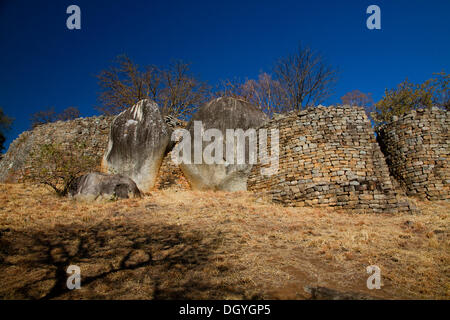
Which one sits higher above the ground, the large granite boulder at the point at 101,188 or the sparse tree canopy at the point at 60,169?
the sparse tree canopy at the point at 60,169

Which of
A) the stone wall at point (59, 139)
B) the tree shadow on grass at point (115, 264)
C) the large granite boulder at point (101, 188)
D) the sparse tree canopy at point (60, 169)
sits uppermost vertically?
the stone wall at point (59, 139)

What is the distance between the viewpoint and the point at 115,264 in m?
4.45

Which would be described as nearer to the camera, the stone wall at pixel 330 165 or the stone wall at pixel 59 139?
the stone wall at pixel 330 165

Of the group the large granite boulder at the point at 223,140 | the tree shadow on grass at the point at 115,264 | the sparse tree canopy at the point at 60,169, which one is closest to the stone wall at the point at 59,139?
the sparse tree canopy at the point at 60,169

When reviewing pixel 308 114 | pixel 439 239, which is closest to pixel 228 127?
pixel 308 114

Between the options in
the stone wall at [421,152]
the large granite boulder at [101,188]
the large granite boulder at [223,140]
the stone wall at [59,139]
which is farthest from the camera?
the stone wall at [59,139]

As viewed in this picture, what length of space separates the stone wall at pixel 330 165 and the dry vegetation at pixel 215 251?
0.69 meters

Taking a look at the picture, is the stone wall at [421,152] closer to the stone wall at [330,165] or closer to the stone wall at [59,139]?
the stone wall at [330,165]

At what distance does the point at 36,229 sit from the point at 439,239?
943 cm

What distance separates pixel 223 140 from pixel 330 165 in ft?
17.4

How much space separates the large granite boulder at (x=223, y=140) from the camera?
1217 cm

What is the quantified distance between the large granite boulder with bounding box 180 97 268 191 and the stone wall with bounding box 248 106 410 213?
1.08 m

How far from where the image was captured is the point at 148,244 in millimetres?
5441

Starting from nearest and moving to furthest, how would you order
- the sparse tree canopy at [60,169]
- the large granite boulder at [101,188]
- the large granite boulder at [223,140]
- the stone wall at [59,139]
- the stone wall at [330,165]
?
the stone wall at [330,165]
the large granite boulder at [101,188]
the sparse tree canopy at [60,169]
the large granite boulder at [223,140]
the stone wall at [59,139]
